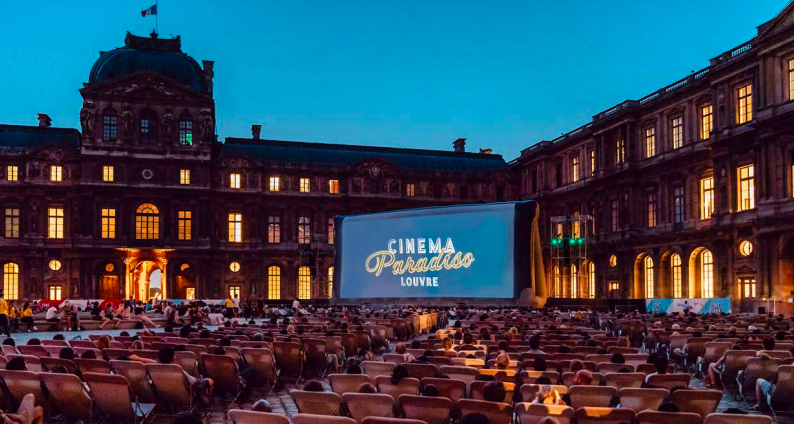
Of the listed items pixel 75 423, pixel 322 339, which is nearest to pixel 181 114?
pixel 322 339

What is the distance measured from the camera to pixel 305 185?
67688 millimetres

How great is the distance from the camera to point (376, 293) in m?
39.3

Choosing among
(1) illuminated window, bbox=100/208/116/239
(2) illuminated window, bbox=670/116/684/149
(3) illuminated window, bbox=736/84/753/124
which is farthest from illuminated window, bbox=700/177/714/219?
(1) illuminated window, bbox=100/208/116/239

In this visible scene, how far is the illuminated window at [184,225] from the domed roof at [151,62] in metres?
10.0

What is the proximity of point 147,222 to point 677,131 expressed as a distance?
39.4 metres

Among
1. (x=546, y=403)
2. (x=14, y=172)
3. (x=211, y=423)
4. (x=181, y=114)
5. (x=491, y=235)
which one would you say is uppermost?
(x=181, y=114)

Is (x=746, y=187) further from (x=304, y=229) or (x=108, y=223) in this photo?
(x=108, y=223)

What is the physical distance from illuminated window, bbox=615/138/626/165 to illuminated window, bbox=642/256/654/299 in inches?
281

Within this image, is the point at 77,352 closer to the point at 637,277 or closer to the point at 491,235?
the point at 491,235

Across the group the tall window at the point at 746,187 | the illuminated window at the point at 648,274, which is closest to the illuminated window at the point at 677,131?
the tall window at the point at 746,187

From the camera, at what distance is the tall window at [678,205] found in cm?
5078

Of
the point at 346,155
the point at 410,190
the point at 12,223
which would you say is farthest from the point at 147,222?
the point at 410,190

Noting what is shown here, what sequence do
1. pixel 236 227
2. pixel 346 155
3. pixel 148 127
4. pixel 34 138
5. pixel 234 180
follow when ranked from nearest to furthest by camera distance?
pixel 148 127, pixel 34 138, pixel 234 180, pixel 236 227, pixel 346 155

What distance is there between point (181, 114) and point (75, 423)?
54406 millimetres
